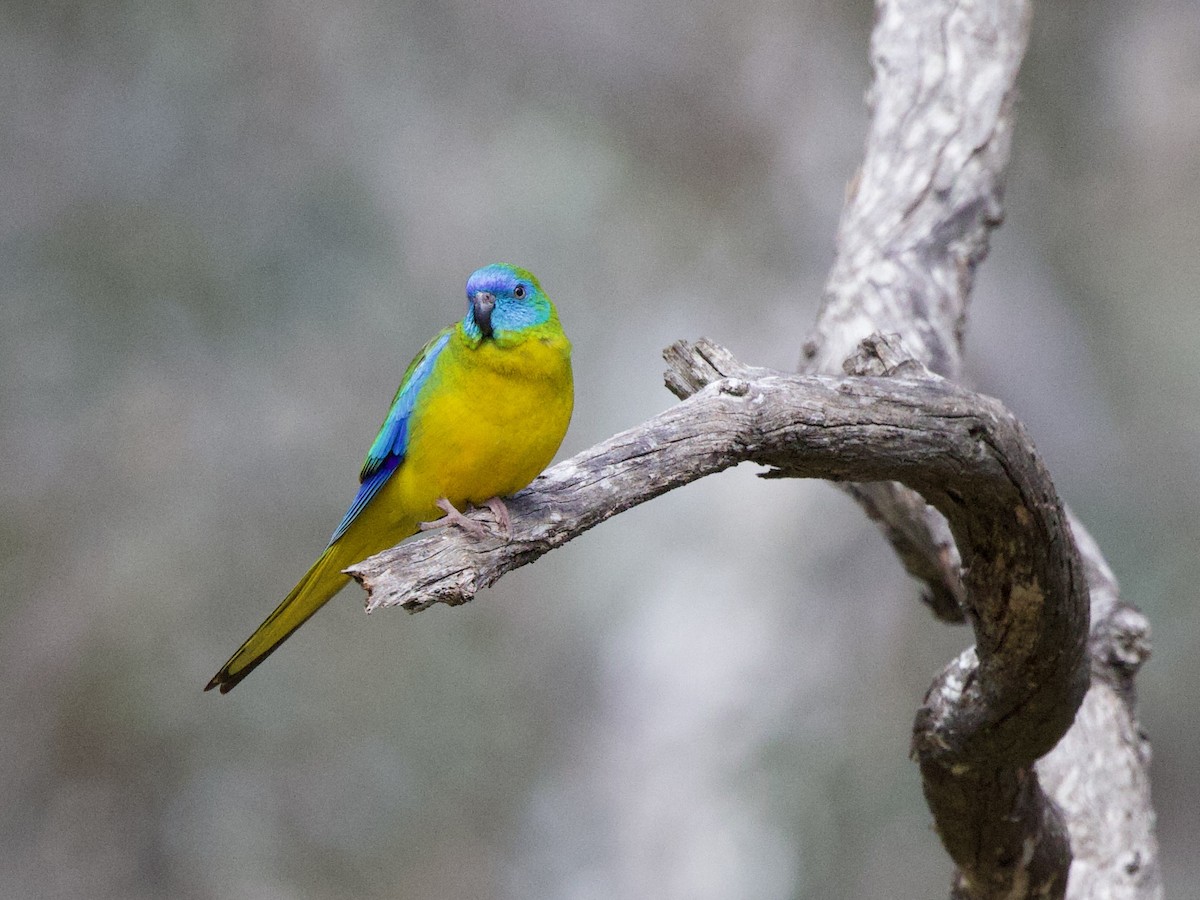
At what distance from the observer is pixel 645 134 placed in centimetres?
846

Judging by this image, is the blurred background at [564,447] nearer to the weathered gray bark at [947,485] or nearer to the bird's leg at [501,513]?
the weathered gray bark at [947,485]

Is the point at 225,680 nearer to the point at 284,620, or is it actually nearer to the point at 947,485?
the point at 284,620

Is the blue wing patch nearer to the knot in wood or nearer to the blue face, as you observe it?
the blue face

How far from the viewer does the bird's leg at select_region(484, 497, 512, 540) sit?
2.64 metres

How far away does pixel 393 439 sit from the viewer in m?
3.66

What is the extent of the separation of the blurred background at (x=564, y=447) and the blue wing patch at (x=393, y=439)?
3642 millimetres

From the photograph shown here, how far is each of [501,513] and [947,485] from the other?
3.24ft

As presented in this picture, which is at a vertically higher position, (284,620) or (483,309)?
(483,309)

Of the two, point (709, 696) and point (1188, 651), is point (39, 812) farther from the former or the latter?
point (1188, 651)

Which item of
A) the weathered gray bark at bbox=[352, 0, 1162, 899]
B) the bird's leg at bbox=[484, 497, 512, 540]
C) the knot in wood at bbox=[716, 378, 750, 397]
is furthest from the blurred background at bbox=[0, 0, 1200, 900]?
the knot in wood at bbox=[716, 378, 750, 397]

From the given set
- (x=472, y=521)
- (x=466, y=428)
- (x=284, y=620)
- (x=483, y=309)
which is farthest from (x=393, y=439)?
(x=472, y=521)

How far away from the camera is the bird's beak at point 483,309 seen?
11.6 feet

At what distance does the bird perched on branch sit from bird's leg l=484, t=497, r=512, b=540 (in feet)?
0.07

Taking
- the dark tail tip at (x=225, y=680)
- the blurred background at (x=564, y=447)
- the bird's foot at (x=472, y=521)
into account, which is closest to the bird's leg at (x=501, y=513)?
the bird's foot at (x=472, y=521)
